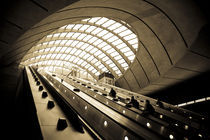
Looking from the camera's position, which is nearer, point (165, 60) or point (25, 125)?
point (25, 125)

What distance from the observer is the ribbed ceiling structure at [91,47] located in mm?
23500

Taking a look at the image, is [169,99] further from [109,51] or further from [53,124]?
[53,124]

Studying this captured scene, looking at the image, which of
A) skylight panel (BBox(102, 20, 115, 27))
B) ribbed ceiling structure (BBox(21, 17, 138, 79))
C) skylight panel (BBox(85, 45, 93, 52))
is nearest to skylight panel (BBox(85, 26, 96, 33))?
ribbed ceiling structure (BBox(21, 17, 138, 79))

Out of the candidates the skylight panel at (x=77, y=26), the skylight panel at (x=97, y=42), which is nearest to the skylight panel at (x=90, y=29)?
the skylight panel at (x=77, y=26)

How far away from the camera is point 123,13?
1305cm

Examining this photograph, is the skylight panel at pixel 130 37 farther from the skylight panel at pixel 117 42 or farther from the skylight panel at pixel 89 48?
the skylight panel at pixel 89 48

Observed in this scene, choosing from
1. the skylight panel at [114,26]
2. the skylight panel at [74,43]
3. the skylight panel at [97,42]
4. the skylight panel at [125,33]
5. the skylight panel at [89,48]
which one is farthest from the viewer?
the skylight panel at [89,48]

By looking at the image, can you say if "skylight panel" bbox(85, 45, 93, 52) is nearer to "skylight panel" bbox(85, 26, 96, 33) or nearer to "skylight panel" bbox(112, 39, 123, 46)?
"skylight panel" bbox(85, 26, 96, 33)

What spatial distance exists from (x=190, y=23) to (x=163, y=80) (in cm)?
764

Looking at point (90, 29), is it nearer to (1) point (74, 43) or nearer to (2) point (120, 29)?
(2) point (120, 29)

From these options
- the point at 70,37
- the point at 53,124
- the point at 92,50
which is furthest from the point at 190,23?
the point at 92,50

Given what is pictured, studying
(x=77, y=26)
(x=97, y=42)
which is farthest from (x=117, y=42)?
(x=77, y=26)

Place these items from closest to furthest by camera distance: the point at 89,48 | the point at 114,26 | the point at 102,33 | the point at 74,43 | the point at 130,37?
the point at 114,26, the point at 130,37, the point at 102,33, the point at 74,43, the point at 89,48

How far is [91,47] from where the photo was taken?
109ft
